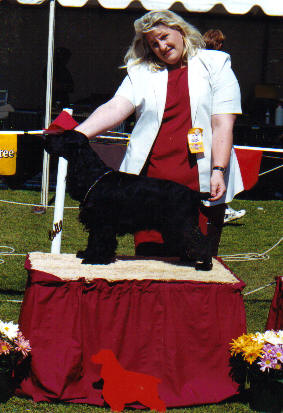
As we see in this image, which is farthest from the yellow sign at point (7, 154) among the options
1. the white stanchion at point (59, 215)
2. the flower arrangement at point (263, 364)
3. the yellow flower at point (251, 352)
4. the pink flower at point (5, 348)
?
the yellow flower at point (251, 352)

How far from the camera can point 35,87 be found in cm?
1213

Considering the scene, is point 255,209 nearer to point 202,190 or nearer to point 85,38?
point 202,190

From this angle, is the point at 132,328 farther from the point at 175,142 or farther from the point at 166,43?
the point at 166,43

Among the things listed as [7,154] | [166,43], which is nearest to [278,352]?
[166,43]

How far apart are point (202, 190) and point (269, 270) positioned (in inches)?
94.7

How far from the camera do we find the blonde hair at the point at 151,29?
315 centimetres

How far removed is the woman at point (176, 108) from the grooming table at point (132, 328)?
539mm

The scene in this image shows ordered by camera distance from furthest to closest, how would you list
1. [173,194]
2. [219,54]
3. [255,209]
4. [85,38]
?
[85,38]
[255,209]
[219,54]
[173,194]

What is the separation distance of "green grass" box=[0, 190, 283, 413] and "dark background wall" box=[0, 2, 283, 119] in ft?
14.1

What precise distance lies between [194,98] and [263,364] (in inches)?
51.6

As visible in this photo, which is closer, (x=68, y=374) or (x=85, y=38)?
(x=68, y=374)

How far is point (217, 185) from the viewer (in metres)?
3.17

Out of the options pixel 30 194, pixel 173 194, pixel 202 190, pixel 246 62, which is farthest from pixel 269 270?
pixel 246 62

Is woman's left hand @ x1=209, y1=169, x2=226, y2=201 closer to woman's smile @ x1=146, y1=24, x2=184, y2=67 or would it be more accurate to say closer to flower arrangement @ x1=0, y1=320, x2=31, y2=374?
woman's smile @ x1=146, y1=24, x2=184, y2=67
